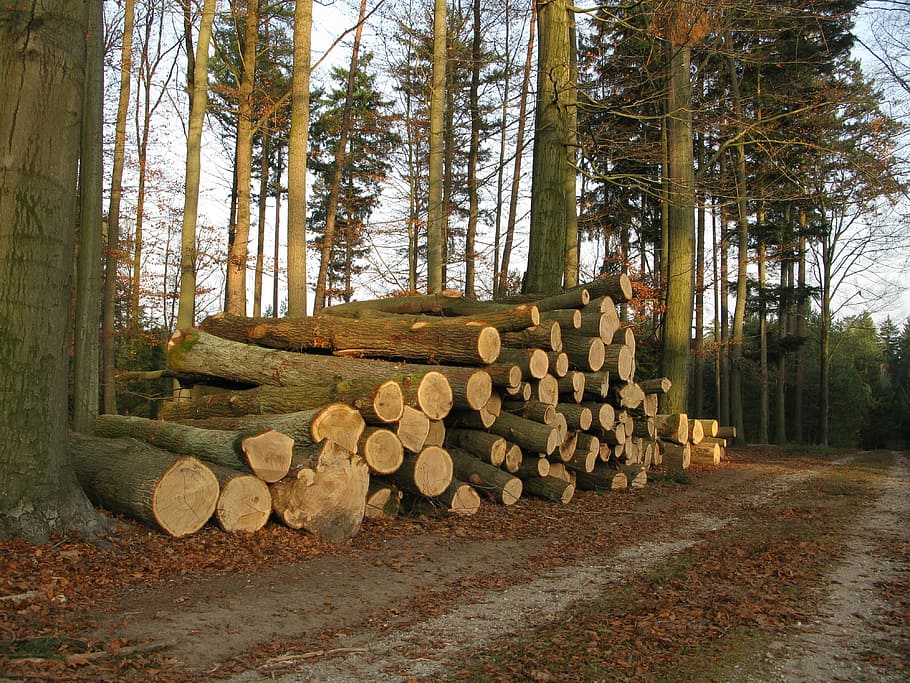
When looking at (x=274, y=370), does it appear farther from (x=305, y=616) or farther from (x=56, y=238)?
(x=305, y=616)

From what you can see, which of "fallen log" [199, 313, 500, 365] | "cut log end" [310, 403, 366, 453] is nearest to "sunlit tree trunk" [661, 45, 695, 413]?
"fallen log" [199, 313, 500, 365]

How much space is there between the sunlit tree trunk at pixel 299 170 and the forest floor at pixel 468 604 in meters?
7.20

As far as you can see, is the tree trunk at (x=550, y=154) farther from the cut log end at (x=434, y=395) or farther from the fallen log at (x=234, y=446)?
the fallen log at (x=234, y=446)

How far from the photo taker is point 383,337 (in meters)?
9.39

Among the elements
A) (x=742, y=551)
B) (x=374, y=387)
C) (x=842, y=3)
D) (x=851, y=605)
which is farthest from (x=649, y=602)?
(x=842, y=3)

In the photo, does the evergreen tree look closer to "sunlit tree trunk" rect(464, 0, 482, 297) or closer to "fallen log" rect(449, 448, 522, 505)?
"sunlit tree trunk" rect(464, 0, 482, 297)

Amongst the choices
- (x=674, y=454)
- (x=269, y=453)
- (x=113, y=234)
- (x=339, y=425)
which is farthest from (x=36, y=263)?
(x=113, y=234)

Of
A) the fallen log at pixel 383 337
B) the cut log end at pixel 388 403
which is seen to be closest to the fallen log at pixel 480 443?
the fallen log at pixel 383 337

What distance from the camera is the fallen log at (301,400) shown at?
7414 millimetres

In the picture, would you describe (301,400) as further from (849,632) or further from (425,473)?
(849,632)

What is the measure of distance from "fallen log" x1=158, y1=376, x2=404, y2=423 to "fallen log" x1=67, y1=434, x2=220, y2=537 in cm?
185

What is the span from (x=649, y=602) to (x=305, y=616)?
2414 mm

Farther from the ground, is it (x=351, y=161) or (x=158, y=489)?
(x=351, y=161)

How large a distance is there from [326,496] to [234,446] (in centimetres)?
104
